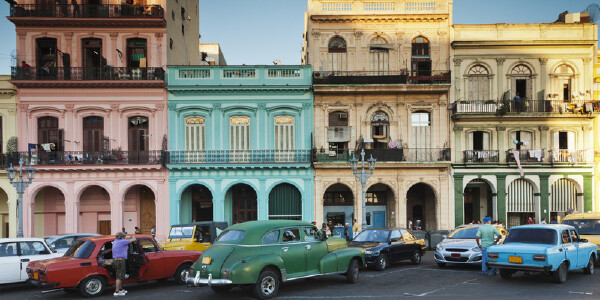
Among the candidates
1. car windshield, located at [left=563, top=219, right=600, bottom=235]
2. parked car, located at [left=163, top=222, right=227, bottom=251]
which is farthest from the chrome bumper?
car windshield, located at [left=563, top=219, right=600, bottom=235]

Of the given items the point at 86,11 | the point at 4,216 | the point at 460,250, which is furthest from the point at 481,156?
the point at 4,216

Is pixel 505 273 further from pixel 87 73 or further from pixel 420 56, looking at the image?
pixel 87 73

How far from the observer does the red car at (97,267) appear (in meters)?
13.5

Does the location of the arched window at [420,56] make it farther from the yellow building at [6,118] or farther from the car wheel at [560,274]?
the yellow building at [6,118]

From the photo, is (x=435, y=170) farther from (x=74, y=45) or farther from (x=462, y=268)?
(x=74, y=45)

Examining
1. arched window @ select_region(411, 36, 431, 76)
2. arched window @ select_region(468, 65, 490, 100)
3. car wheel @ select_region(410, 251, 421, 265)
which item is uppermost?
arched window @ select_region(411, 36, 431, 76)

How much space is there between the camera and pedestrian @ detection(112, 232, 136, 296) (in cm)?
1400

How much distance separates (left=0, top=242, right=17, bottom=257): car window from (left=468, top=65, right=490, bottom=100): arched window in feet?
85.4

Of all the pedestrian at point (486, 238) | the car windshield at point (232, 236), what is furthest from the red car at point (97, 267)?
the pedestrian at point (486, 238)

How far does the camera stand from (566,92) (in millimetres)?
32688

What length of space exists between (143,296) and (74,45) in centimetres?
2185

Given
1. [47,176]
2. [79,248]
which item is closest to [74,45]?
[47,176]

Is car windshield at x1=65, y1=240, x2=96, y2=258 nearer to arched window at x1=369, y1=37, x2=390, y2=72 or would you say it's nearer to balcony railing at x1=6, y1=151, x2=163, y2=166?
balcony railing at x1=6, y1=151, x2=163, y2=166

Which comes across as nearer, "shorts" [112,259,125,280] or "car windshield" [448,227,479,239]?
"shorts" [112,259,125,280]
